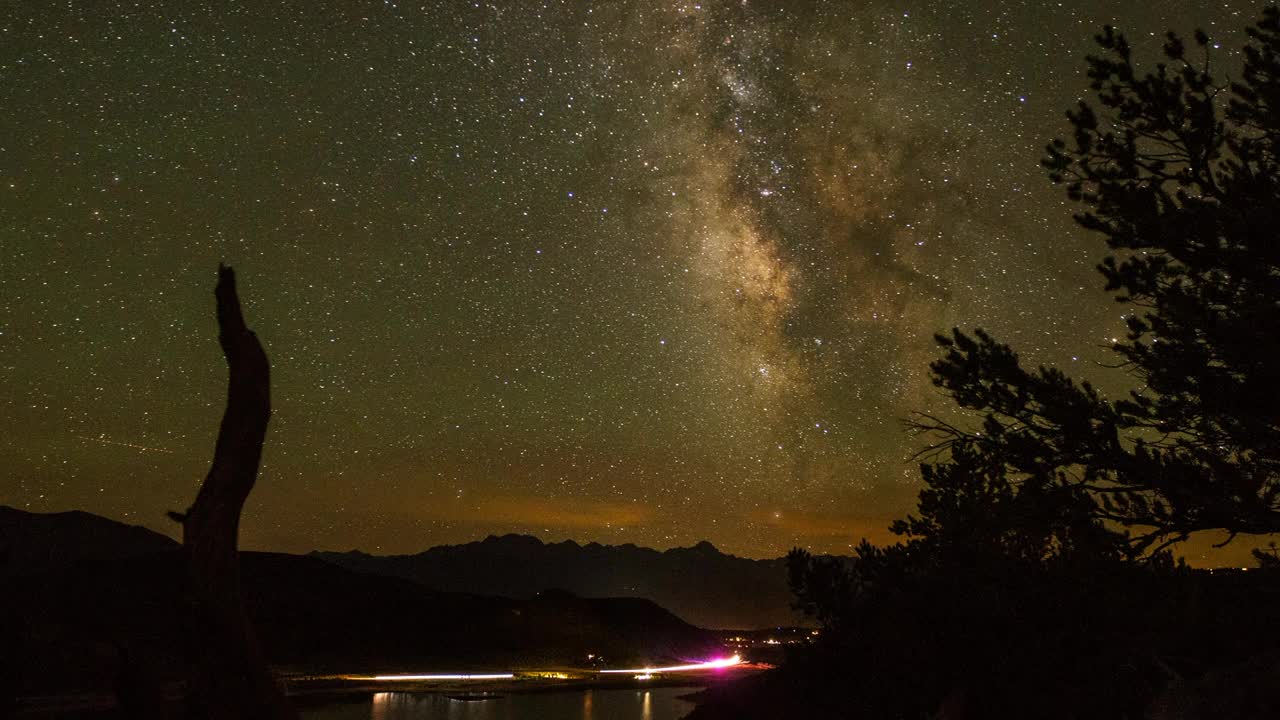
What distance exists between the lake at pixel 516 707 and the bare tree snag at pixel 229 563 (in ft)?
123

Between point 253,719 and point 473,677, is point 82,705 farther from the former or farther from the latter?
point 473,677

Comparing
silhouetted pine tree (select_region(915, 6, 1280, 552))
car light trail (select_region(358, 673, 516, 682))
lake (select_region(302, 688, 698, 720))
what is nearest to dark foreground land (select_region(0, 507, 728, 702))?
car light trail (select_region(358, 673, 516, 682))

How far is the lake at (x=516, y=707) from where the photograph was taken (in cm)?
4541

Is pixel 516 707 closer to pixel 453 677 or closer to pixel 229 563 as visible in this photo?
pixel 453 677

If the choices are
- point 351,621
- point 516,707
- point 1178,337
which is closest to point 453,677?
point 516,707

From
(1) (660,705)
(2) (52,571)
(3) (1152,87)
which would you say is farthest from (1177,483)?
(2) (52,571)

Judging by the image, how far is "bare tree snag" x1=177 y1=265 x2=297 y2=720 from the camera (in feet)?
22.1

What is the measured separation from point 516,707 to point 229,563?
51547 mm

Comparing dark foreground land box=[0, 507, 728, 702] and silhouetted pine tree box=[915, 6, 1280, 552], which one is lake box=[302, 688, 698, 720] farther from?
silhouetted pine tree box=[915, 6, 1280, 552]

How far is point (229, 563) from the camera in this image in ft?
22.6

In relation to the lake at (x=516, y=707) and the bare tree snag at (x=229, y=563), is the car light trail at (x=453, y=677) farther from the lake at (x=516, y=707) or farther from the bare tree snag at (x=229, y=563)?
the bare tree snag at (x=229, y=563)

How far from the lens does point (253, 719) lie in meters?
Answer: 6.64

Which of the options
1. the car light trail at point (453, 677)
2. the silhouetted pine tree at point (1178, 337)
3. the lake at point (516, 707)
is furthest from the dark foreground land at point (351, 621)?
the silhouetted pine tree at point (1178, 337)

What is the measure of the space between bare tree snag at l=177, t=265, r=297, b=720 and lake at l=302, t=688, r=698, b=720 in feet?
123
